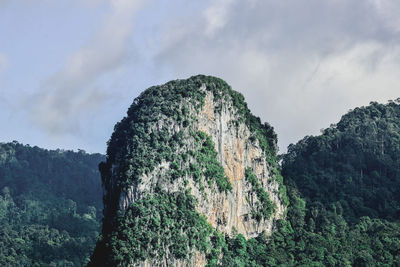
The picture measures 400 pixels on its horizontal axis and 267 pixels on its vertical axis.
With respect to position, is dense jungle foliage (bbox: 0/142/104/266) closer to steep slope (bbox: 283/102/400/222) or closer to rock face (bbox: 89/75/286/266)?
rock face (bbox: 89/75/286/266)

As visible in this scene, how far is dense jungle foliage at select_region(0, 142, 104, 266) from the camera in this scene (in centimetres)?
10199

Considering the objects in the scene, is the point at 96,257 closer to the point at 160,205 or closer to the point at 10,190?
the point at 160,205

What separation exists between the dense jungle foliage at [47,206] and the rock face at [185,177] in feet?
85.9

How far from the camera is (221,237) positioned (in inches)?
2990

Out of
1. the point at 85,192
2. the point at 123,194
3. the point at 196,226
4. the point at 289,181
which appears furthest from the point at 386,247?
the point at 85,192

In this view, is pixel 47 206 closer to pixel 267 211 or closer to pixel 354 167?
pixel 354 167

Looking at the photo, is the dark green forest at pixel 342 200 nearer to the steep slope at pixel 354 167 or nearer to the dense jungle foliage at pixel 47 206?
the steep slope at pixel 354 167

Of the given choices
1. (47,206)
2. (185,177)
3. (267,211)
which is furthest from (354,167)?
(47,206)

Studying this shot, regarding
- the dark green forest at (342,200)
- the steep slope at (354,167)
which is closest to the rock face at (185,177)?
the dark green forest at (342,200)

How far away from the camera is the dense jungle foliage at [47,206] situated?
10199cm

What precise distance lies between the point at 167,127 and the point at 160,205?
9.30m

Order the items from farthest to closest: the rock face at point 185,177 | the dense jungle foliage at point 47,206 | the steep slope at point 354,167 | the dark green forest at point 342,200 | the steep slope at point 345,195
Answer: the dense jungle foliage at point 47,206
the steep slope at point 354,167
the steep slope at point 345,195
the dark green forest at point 342,200
the rock face at point 185,177

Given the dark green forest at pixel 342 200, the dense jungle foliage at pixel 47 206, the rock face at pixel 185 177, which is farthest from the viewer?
the dense jungle foliage at pixel 47 206

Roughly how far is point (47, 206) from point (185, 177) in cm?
5717
